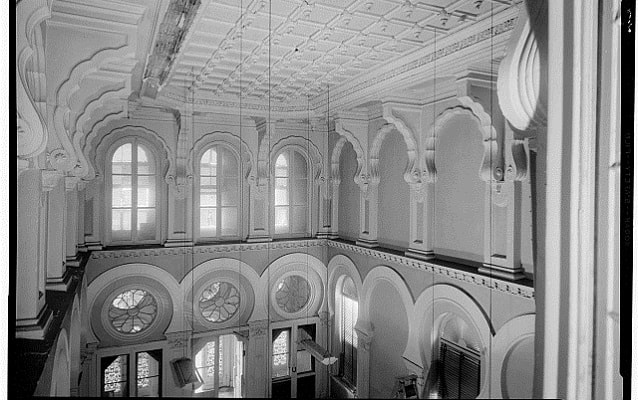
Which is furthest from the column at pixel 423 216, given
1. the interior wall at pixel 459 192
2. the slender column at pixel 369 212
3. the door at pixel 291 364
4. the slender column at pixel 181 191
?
the slender column at pixel 181 191

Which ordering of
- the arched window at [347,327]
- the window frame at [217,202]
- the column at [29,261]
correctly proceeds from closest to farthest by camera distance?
the column at [29,261], the window frame at [217,202], the arched window at [347,327]

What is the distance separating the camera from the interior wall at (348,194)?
61.5 inches

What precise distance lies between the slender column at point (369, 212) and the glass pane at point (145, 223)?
2.03ft

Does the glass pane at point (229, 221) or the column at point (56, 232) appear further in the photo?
the glass pane at point (229, 221)

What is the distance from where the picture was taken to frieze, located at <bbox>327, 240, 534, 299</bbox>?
155 centimetres

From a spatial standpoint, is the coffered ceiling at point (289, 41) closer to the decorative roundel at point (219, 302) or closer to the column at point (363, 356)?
the decorative roundel at point (219, 302)

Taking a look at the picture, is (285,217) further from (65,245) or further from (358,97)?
(65,245)

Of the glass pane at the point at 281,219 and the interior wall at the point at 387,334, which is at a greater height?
the glass pane at the point at 281,219

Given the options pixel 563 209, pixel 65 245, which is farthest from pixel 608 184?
pixel 65 245

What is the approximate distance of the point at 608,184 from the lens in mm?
1567

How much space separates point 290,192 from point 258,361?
514 mm

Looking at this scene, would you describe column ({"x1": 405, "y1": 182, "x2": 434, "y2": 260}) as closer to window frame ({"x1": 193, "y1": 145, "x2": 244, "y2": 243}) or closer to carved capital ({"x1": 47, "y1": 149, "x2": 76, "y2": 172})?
window frame ({"x1": 193, "y1": 145, "x2": 244, "y2": 243})

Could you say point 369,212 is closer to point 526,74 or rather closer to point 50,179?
point 526,74

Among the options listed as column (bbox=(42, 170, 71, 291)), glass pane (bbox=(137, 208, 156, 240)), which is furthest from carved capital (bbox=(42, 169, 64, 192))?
glass pane (bbox=(137, 208, 156, 240))
